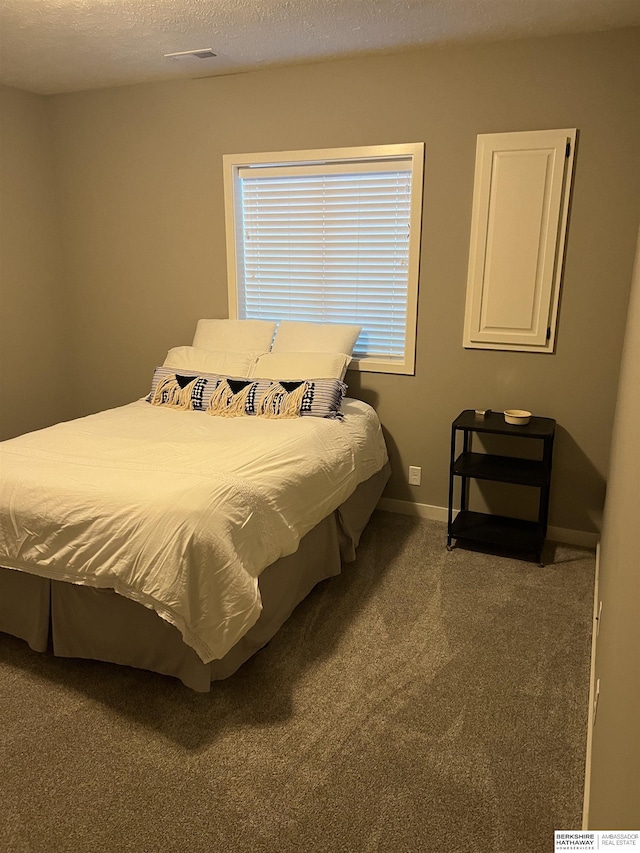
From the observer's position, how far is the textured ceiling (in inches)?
102

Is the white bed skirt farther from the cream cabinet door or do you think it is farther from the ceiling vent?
the ceiling vent

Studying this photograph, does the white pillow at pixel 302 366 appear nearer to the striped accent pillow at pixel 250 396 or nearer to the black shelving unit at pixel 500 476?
the striped accent pillow at pixel 250 396

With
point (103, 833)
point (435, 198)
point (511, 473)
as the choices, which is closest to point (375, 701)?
point (103, 833)

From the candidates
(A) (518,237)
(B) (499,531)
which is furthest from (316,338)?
(B) (499,531)

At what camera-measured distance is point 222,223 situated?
152 inches

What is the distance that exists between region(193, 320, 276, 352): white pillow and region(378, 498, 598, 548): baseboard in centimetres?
125

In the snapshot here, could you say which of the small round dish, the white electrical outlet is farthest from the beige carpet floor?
the white electrical outlet

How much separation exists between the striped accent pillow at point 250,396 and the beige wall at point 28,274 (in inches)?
52.8

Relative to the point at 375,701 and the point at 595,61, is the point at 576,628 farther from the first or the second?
the point at 595,61

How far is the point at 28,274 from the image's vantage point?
13.9ft

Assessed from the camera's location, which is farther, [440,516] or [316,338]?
[440,516]

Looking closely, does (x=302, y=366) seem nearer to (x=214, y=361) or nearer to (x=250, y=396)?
(x=250, y=396)

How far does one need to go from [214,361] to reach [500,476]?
69.6 inches

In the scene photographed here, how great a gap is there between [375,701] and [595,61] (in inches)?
117
